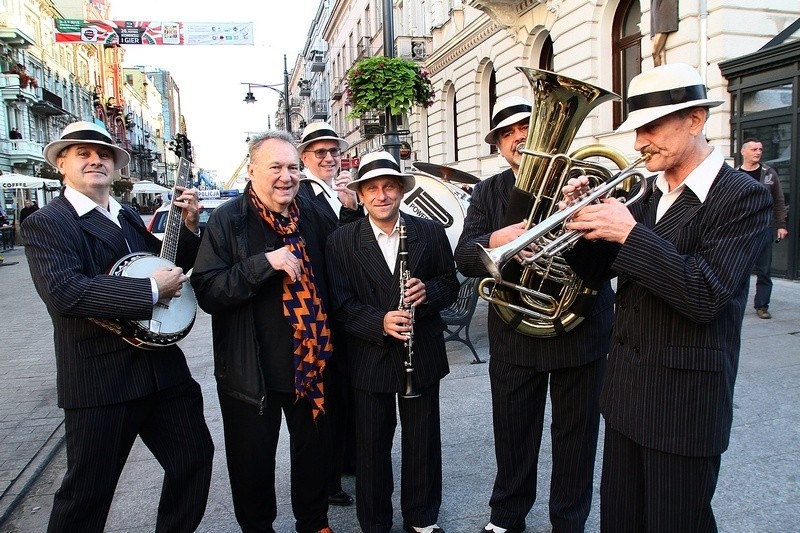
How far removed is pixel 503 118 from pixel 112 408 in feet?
7.59

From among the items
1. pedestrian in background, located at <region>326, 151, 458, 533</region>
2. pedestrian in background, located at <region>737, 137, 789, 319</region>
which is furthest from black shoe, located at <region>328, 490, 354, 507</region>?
pedestrian in background, located at <region>737, 137, 789, 319</region>

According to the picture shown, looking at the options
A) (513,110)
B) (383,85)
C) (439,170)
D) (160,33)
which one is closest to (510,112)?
(513,110)

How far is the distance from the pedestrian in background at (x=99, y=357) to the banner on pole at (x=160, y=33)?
55.9ft

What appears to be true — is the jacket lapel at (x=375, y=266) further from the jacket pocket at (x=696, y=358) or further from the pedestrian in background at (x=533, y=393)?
the jacket pocket at (x=696, y=358)

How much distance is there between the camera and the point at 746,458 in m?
3.67

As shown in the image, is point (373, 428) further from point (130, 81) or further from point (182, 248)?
point (130, 81)

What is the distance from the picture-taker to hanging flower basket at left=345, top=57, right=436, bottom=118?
7953 mm

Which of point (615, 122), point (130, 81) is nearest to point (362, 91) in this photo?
point (615, 122)

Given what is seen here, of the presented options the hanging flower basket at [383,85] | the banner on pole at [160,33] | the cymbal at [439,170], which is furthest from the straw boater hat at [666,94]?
the banner on pole at [160,33]

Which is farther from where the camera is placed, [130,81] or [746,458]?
[130,81]

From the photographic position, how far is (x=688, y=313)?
1878 millimetres

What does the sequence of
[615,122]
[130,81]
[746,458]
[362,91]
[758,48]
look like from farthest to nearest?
[130,81] < [615,122] < [758,48] < [362,91] < [746,458]

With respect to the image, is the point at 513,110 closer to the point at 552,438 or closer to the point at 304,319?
the point at 304,319

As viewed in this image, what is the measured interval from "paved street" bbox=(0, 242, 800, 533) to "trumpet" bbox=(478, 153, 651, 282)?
66.0 inches
